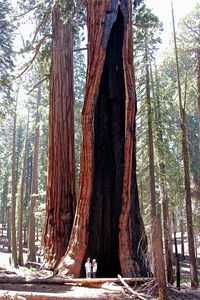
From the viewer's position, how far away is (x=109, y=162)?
10.3 meters

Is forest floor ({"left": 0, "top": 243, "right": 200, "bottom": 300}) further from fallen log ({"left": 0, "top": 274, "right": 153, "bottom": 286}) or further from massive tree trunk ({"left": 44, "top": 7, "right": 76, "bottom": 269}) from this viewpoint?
massive tree trunk ({"left": 44, "top": 7, "right": 76, "bottom": 269})

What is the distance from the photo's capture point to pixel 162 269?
5023 millimetres

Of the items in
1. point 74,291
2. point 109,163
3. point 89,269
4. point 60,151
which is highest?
point 60,151

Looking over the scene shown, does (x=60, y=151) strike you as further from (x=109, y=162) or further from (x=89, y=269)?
(x=89, y=269)

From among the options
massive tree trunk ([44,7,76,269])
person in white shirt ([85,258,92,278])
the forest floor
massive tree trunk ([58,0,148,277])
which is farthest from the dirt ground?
massive tree trunk ([44,7,76,269])

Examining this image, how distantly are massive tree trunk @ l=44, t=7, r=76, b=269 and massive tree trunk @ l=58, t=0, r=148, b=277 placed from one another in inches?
30.7

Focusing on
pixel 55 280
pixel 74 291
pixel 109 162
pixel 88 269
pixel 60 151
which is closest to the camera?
pixel 74 291

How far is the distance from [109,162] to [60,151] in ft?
4.64

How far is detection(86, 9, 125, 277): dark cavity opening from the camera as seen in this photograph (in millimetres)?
9547

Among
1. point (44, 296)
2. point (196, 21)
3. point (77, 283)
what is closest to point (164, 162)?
point (196, 21)

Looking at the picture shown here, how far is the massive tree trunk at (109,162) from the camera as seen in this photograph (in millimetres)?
8539

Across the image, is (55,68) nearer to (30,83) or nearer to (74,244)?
(74,244)

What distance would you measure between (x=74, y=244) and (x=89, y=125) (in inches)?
105

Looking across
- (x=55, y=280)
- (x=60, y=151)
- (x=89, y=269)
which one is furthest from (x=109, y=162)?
(x=55, y=280)
